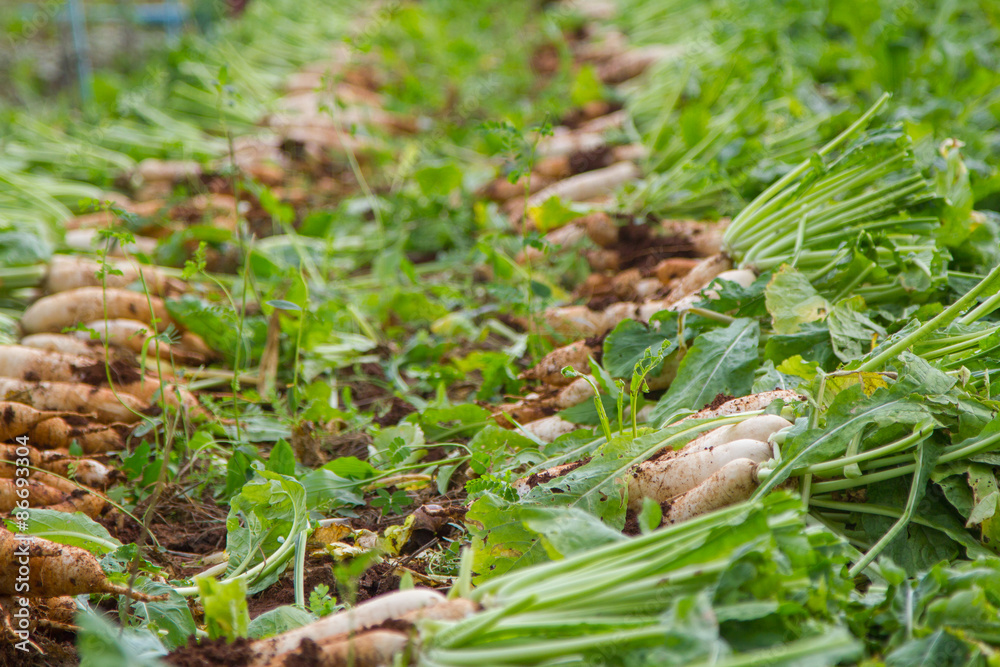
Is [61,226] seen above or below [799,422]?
above

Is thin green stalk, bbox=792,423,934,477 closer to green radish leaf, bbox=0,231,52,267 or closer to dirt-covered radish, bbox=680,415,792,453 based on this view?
dirt-covered radish, bbox=680,415,792,453

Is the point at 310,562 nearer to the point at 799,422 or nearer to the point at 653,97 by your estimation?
the point at 799,422

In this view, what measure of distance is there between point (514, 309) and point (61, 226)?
8.31 feet

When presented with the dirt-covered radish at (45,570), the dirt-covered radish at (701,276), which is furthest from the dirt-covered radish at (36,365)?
the dirt-covered radish at (701,276)

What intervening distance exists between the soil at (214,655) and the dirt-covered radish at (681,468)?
1.04 meters

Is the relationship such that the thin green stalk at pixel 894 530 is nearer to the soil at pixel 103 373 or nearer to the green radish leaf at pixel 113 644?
the green radish leaf at pixel 113 644

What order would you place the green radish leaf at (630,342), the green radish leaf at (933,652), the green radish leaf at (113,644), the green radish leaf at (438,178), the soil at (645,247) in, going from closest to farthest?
the green radish leaf at (113,644) < the green radish leaf at (933,652) < the green radish leaf at (630,342) < the soil at (645,247) < the green radish leaf at (438,178)

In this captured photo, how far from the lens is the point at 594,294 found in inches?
138

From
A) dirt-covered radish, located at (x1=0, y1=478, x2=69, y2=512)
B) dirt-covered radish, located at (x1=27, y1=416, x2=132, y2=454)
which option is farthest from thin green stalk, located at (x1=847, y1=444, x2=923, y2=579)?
dirt-covered radish, located at (x1=27, y1=416, x2=132, y2=454)

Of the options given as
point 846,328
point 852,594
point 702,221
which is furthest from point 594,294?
point 852,594

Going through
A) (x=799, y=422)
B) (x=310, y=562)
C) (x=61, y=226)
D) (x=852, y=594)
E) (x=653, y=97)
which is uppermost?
(x=653, y=97)

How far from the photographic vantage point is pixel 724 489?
6.20 ft

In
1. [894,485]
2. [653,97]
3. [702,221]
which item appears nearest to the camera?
[894,485]

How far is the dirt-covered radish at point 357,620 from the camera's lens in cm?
157
